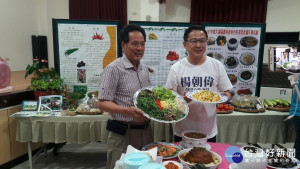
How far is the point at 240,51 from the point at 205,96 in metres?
1.80

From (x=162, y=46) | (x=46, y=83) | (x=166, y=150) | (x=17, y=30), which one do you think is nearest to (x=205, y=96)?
(x=166, y=150)

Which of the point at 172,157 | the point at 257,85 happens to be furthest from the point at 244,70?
the point at 172,157

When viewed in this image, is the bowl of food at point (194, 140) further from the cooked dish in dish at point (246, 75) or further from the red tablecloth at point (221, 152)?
the cooked dish in dish at point (246, 75)

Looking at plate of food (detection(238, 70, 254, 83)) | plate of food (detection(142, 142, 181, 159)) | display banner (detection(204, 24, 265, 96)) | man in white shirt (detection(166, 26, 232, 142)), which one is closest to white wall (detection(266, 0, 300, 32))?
display banner (detection(204, 24, 265, 96))

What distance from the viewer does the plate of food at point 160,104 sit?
1.43 meters

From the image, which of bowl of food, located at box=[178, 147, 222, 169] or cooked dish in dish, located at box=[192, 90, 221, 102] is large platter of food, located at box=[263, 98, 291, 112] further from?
bowl of food, located at box=[178, 147, 222, 169]

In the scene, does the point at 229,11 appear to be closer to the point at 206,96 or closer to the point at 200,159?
the point at 206,96

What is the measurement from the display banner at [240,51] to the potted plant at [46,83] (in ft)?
6.66

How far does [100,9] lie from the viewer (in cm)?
535

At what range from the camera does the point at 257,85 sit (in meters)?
3.26

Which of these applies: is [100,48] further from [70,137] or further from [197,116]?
[197,116]

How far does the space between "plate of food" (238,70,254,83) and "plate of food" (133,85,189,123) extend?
1.97m

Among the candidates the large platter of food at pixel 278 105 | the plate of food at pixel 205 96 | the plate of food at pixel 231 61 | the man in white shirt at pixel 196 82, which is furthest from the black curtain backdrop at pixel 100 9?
the plate of food at pixel 205 96

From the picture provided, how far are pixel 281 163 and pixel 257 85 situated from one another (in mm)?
2120
